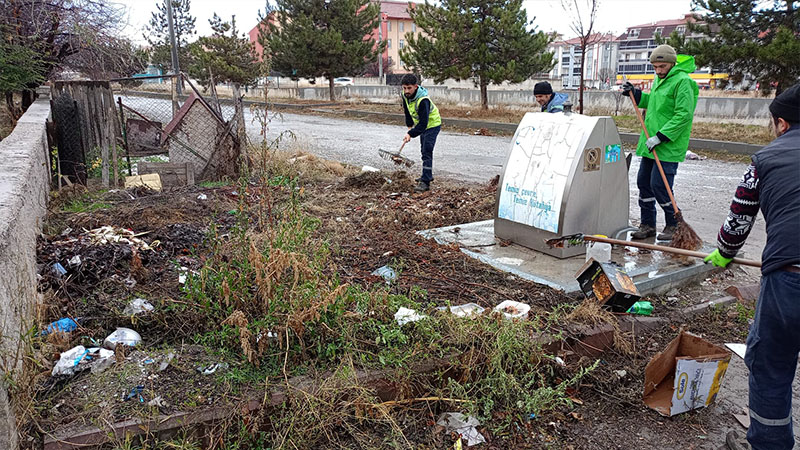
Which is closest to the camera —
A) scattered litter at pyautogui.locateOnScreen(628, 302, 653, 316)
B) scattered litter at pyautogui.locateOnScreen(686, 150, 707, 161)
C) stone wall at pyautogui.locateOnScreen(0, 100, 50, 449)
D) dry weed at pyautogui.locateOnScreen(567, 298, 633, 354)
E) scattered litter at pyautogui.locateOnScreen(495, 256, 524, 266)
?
stone wall at pyautogui.locateOnScreen(0, 100, 50, 449)

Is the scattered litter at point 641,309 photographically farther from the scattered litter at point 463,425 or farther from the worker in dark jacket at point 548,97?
the worker in dark jacket at point 548,97

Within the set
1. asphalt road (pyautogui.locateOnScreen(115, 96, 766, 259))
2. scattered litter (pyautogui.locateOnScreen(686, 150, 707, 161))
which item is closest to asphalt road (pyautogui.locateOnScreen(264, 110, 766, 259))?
asphalt road (pyautogui.locateOnScreen(115, 96, 766, 259))

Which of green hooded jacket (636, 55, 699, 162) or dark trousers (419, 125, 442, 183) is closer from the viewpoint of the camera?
green hooded jacket (636, 55, 699, 162)

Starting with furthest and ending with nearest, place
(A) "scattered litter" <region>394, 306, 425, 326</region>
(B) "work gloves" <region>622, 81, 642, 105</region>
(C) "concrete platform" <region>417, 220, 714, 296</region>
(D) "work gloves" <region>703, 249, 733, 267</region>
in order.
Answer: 1. (B) "work gloves" <region>622, 81, 642, 105</region>
2. (C) "concrete platform" <region>417, 220, 714, 296</region>
3. (A) "scattered litter" <region>394, 306, 425, 326</region>
4. (D) "work gloves" <region>703, 249, 733, 267</region>

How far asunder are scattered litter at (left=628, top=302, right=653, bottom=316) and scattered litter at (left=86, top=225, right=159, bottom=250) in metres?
3.89

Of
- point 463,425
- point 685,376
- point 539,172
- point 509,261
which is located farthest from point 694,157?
point 463,425

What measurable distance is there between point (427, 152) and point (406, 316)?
5107 mm

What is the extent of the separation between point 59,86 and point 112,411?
8643 millimetres

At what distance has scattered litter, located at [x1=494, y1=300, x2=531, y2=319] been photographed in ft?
12.2

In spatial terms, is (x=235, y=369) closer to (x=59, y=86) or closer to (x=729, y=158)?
(x=59, y=86)

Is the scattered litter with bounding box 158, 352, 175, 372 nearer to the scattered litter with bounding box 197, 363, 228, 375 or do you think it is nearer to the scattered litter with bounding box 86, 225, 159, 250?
the scattered litter with bounding box 197, 363, 228, 375

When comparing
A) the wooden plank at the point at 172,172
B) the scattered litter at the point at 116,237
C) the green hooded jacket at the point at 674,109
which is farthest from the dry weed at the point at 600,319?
the wooden plank at the point at 172,172

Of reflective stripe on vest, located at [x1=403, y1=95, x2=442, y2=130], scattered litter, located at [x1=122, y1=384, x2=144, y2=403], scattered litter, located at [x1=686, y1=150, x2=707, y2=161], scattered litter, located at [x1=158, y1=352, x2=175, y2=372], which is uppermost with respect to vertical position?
reflective stripe on vest, located at [x1=403, y1=95, x2=442, y2=130]

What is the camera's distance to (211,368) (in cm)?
310
